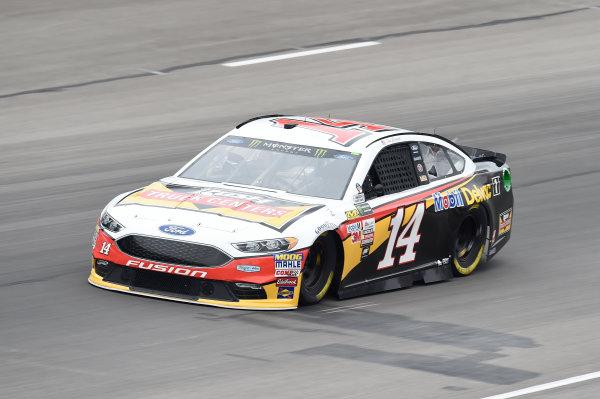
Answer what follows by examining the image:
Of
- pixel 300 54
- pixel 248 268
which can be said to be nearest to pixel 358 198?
pixel 248 268

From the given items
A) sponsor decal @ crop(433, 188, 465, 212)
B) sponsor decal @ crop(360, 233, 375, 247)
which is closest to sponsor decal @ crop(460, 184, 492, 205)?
sponsor decal @ crop(433, 188, 465, 212)

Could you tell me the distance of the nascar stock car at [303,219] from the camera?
32.3 ft

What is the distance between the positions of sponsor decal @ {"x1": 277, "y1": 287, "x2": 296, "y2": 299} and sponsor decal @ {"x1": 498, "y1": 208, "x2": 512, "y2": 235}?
319 cm

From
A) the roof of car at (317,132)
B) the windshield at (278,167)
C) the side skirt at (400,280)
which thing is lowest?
the side skirt at (400,280)

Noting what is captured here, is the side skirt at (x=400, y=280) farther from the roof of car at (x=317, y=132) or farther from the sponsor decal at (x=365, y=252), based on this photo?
the roof of car at (x=317, y=132)

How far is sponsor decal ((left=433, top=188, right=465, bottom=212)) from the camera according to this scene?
11375 mm

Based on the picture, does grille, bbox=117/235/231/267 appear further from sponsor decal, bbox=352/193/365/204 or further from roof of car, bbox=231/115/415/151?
roof of car, bbox=231/115/415/151

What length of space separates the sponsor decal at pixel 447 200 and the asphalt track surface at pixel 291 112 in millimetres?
759

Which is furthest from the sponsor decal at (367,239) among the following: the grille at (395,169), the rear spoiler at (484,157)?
the rear spoiler at (484,157)

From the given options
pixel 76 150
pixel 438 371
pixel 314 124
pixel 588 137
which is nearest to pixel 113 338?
pixel 438 371

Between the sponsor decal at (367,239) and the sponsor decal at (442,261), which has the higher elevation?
the sponsor decal at (367,239)

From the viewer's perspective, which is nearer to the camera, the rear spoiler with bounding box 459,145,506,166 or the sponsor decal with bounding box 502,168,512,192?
the sponsor decal with bounding box 502,168,512,192

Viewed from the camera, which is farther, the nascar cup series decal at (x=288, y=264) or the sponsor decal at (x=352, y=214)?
the sponsor decal at (x=352, y=214)

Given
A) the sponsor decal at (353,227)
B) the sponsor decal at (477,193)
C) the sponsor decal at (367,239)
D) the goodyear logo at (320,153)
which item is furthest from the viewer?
the sponsor decal at (477,193)
